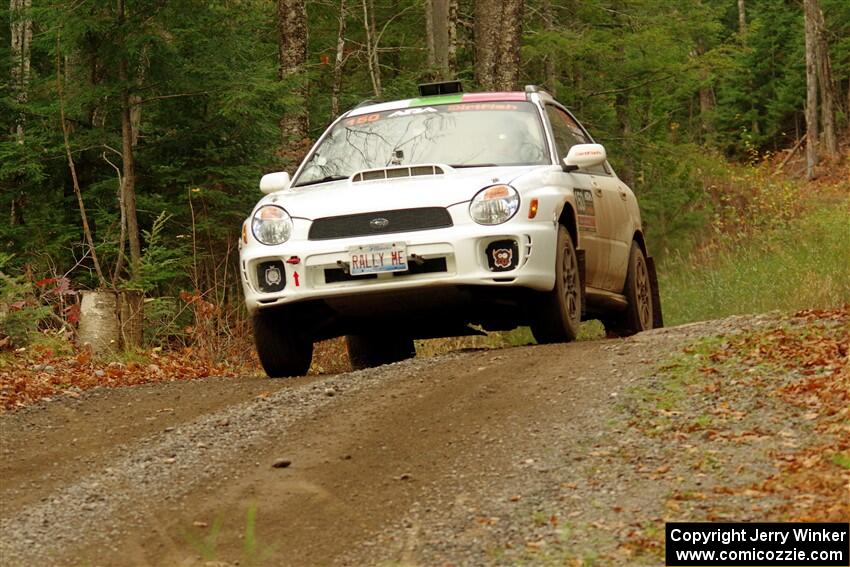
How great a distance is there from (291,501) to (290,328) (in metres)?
4.51

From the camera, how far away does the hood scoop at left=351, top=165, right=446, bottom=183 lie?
9.72m

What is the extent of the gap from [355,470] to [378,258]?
10.8 ft

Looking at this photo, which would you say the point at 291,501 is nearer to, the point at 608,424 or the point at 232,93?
the point at 608,424

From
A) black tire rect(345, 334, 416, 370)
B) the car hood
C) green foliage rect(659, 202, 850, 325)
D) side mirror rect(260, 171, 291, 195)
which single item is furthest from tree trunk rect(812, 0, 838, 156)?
the car hood

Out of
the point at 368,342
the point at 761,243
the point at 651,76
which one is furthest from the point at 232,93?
the point at 651,76

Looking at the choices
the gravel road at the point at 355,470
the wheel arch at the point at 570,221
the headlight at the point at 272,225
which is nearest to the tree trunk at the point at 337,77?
the wheel arch at the point at 570,221

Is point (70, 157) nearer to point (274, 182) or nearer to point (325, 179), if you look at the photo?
point (274, 182)

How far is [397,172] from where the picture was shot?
32.1 ft

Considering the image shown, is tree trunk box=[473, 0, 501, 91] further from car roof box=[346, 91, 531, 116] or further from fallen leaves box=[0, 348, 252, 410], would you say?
car roof box=[346, 91, 531, 116]

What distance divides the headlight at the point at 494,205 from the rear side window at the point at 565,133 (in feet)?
4.02

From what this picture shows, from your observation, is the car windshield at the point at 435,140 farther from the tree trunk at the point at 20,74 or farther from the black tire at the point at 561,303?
the tree trunk at the point at 20,74

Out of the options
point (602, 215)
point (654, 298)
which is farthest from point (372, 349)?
point (654, 298)

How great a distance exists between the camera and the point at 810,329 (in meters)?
8.60

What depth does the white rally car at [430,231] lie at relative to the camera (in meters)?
9.18
